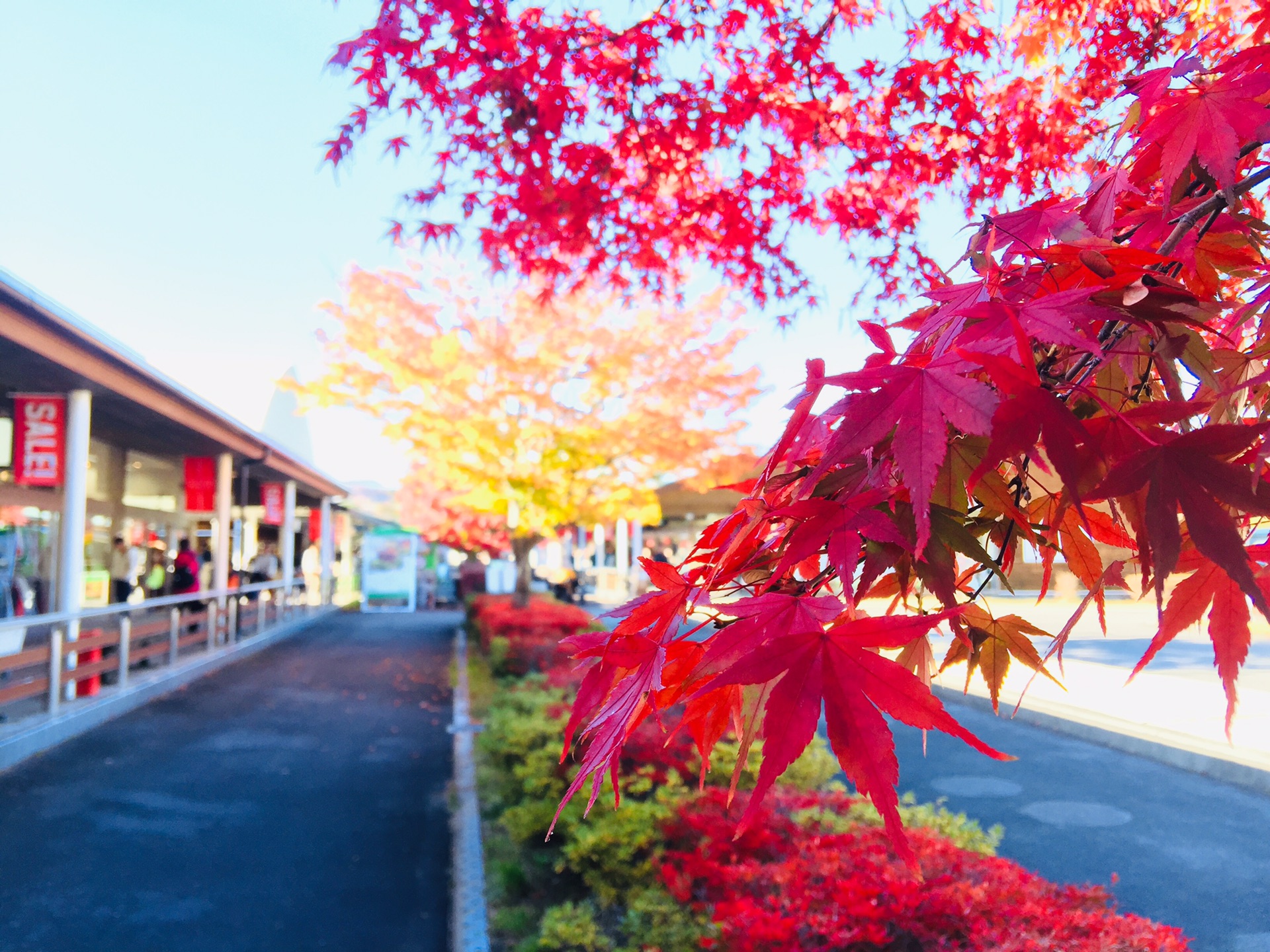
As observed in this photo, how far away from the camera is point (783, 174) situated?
448cm

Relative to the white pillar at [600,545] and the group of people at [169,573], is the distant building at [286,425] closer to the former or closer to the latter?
the white pillar at [600,545]

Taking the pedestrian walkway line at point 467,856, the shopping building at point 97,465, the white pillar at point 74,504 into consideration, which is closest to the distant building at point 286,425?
the shopping building at point 97,465

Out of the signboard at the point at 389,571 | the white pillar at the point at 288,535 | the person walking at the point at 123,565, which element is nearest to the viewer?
the person walking at the point at 123,565

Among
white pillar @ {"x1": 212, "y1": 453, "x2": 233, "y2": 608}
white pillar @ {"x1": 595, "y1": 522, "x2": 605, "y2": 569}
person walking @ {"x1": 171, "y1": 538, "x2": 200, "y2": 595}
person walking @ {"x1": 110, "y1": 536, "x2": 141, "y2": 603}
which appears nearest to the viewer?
person walking @ {"x1": 171, "y1": 538, "x2": 200, "y2": 595}

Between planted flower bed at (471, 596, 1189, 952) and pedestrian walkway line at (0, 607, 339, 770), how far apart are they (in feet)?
15.0

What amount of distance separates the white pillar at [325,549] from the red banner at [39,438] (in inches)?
680

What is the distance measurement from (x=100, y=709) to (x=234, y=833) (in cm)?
439

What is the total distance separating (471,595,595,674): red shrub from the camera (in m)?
9.30

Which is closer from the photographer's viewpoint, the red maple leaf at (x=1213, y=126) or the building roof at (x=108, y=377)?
the red maple leaf at (x=1213, y=126)

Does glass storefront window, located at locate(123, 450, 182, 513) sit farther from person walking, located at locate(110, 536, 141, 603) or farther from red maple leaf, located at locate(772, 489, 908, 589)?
red maple leaf, located at locate(772, 489, 908, 589)

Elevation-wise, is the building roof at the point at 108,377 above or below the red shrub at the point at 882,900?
above

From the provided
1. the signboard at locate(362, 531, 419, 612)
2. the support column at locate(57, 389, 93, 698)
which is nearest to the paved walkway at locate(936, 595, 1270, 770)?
the support column at locate(57, 389, 93, 698)

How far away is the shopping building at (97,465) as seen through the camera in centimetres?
869

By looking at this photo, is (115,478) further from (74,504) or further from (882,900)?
(882,900)
